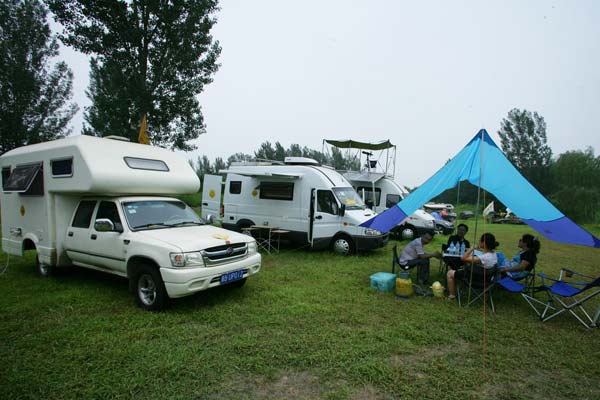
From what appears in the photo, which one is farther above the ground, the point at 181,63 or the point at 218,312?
the point at 181,63

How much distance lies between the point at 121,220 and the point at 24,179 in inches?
107

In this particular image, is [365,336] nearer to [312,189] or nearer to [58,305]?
[58,305]

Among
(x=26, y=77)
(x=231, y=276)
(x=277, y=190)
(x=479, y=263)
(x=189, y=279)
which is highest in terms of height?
(x=26, y=77)

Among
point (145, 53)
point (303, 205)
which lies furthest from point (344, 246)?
point (145, 53)

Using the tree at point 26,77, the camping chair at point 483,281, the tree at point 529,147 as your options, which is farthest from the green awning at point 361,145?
the tree at point 529,147

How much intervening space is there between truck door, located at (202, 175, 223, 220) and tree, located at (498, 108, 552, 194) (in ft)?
157

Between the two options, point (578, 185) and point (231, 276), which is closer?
point (231, 276)

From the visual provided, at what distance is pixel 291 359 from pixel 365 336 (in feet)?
3.60

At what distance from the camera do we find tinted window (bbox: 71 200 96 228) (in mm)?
5676

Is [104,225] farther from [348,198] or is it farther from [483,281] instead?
[348,198]

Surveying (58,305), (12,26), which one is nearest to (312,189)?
(58,305)

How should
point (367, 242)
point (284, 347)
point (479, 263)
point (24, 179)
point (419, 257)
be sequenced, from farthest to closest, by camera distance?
point (367, 242), point (419, 257), point (24, 179), point (479, 263), point (284, 347)

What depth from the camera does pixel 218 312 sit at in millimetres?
4688

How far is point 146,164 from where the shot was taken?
5895mm
